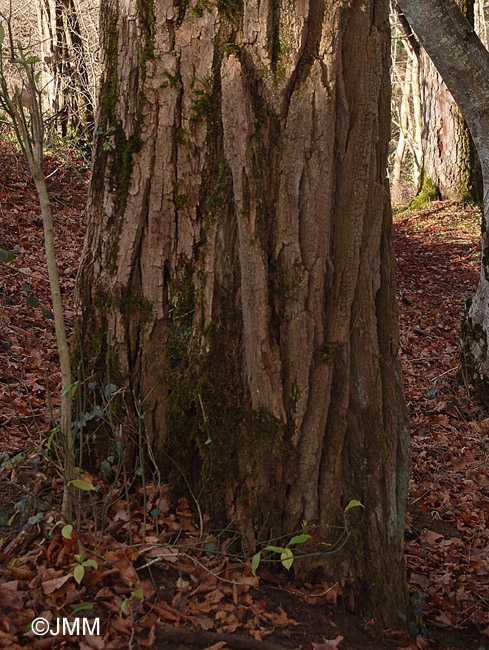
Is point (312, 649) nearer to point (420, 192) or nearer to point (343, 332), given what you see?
point (343, 332)

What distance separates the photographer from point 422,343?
749 cm

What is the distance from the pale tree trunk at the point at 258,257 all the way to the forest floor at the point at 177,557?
0.71 ft

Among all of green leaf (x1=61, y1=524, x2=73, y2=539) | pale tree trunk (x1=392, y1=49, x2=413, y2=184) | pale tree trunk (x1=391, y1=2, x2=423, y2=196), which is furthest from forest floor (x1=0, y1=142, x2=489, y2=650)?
pale tree trunk (x1=392, y1=49, x2=413, y2=184)

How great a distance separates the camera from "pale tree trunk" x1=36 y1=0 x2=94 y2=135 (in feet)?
32.5

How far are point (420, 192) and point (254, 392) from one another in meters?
11.4

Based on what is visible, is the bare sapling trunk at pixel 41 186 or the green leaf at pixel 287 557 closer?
the bare sapling trunk at pixel 41 186

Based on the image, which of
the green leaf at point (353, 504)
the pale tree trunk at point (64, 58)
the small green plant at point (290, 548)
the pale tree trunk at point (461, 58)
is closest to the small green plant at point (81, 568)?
the small green plant at point (290, 548)

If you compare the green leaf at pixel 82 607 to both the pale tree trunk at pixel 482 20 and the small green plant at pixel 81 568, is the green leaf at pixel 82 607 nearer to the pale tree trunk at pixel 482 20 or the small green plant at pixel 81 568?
the small green plant at pixel 81 568

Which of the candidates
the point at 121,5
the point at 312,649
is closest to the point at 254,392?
the point at 312,649

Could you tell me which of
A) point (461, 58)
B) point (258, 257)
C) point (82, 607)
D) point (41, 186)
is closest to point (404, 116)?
point (461, 58)

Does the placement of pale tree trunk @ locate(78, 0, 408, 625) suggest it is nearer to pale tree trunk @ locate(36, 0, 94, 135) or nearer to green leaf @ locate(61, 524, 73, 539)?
green leaf @ locate(61, 524, 73, 539)

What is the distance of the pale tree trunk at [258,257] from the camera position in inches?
96.3

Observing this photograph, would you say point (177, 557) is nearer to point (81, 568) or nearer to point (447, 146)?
point (81, 568)

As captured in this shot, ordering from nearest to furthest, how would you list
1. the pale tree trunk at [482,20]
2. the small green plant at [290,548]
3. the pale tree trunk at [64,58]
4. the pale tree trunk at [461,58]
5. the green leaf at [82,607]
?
the green leaf at [82,607], the small green plant at [290,548], the pale tree trunk at [461,58], the pale tree trunk at [64,58], the pale tree trunk at [482,20]
